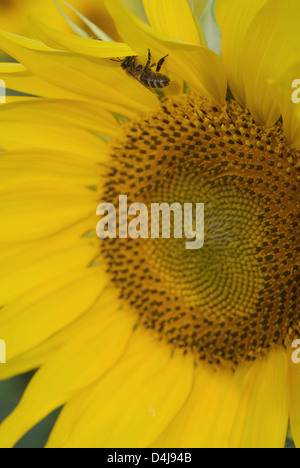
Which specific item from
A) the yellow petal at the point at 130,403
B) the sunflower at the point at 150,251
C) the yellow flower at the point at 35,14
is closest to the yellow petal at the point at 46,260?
the sunflower at the point at 150,251

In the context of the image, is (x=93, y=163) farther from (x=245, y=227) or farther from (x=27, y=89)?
(x=245, y=227)

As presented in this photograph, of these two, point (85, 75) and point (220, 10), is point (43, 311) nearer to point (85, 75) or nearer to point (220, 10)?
point (85, 75)

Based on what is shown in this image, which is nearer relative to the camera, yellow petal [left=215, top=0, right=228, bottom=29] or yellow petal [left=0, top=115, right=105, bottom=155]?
yellow petal [left=215, top=0, right=228, bottom=29]

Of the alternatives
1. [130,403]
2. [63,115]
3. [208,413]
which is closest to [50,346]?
[130,403]

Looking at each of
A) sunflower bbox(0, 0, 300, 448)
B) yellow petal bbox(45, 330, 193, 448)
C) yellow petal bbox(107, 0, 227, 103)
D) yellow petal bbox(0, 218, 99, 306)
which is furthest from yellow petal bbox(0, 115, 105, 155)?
yellow petal bbox(45, 330, 193, 448)

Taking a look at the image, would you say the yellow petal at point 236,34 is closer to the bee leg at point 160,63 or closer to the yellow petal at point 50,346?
the bee leg at point 160,63

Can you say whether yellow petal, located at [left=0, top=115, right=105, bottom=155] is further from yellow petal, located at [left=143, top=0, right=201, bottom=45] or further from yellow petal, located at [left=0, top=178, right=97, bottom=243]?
yellow petal, located at [left=143, top=0, right=201, bottom=45]
